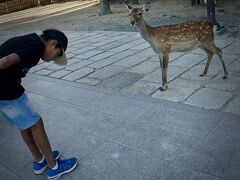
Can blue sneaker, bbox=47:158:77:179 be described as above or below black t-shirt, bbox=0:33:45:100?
below

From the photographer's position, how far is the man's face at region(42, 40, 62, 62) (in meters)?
3.13

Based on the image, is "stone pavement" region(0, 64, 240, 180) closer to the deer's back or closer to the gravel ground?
the deer's back

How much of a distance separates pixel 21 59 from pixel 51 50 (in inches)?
12.8

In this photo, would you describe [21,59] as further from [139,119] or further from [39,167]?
[139,119]

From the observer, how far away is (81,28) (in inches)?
476

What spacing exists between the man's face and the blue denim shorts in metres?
0.50

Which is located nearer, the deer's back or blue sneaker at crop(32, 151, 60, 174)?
blue sneaker at crop(32, 151, 60, 174)

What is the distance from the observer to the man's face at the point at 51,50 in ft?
10.3

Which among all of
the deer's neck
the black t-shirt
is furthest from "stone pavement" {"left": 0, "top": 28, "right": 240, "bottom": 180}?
the black t-shirt

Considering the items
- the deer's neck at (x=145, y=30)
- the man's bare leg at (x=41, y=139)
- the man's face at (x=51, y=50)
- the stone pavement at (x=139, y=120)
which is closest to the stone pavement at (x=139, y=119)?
the stone pavement at (x=139, y=120)

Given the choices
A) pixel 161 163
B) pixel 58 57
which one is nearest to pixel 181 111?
pixel 161 163

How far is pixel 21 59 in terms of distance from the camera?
2.92 m

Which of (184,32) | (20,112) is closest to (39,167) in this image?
(20,112)

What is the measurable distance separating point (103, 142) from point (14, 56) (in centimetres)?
166
